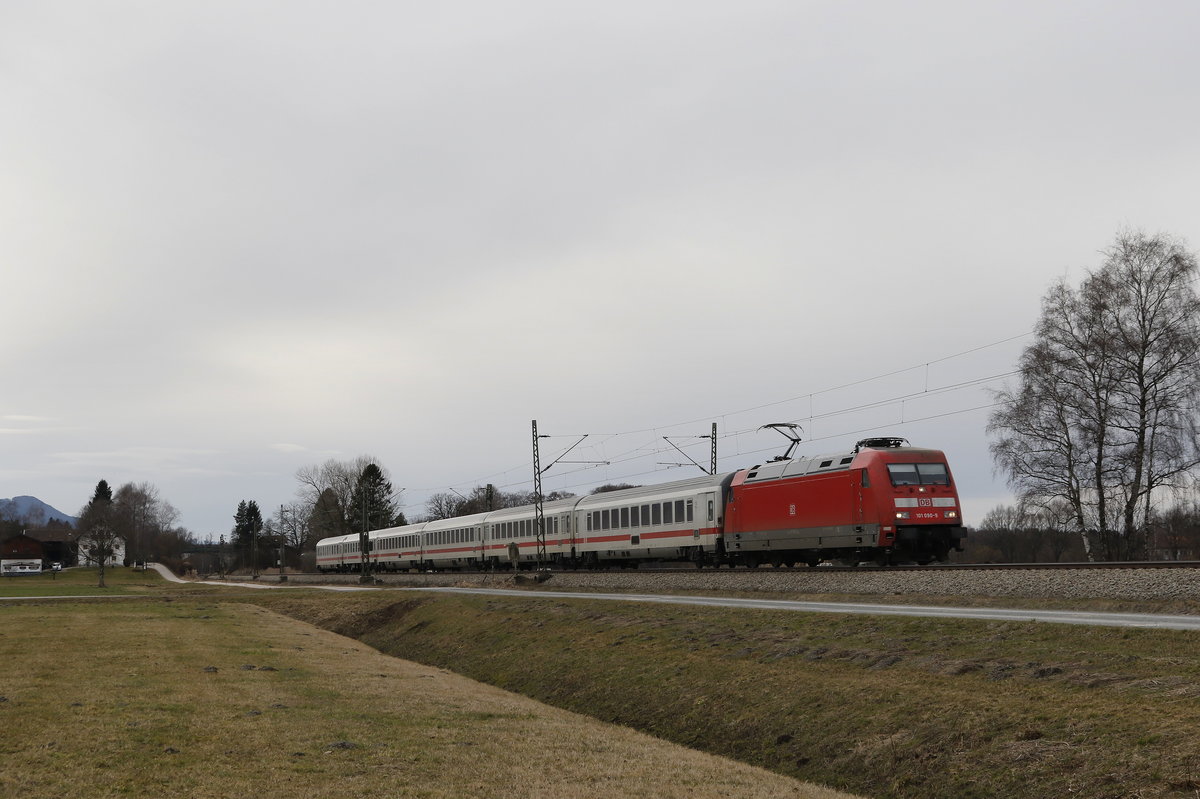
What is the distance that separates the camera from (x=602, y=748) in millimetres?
15812

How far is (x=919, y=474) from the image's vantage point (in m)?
34.0

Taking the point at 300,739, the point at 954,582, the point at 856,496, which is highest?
the point at 856,496

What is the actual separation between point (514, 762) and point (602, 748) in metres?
2.03

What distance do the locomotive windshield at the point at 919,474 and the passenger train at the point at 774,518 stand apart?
0.03 metres

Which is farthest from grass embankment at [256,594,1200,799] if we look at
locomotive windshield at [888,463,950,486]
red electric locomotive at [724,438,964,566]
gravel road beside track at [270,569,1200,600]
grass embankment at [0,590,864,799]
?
locomotive windshield at [888,463,950,486]

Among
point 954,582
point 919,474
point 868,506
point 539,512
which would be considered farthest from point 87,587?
point 954,582

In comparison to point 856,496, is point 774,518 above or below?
below

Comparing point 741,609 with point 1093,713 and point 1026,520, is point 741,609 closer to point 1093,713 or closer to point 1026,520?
point 1093,713

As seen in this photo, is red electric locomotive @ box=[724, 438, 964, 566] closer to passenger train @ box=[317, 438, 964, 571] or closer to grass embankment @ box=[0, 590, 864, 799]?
passenger train @ box=[317, 438, 964, 571]

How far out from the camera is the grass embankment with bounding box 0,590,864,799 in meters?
12.3

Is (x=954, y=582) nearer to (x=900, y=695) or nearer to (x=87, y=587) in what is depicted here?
(x=900, y=695)

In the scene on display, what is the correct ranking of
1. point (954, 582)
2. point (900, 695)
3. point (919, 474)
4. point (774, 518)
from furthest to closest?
point (774, 518)
point (919, 474)
point (954, 582)
point (900, 695)

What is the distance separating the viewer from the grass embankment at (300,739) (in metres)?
12.3

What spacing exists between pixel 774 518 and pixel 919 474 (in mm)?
6521
